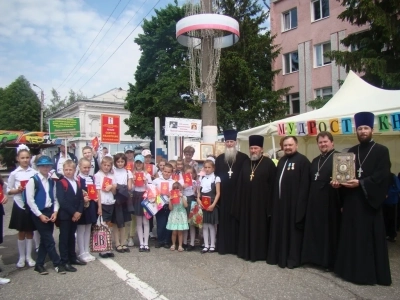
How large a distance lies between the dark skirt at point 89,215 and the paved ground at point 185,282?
64 cm

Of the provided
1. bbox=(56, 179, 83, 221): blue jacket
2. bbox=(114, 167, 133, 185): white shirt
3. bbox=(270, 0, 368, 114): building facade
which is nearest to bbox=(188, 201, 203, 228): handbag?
bbox=(114, 167, 133, 185): white shirt

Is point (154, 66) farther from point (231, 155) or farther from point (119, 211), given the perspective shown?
point (119, 211)

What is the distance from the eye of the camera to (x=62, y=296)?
418 cm

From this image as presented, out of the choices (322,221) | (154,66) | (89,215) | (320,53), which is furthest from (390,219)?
(154,66)

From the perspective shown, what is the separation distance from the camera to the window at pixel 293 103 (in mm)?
23703

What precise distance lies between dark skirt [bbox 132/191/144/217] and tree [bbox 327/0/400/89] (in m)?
8.10

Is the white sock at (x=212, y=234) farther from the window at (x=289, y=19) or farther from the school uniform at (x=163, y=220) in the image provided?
the window at (x=289, y=19)

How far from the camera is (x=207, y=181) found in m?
6.17

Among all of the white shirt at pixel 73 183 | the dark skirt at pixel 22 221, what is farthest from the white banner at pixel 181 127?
the dark skirt at pixel 22 221

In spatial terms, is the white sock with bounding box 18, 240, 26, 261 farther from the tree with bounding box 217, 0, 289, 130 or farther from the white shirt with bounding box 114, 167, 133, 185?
the tree with bounding box 217, 0, 289, 130

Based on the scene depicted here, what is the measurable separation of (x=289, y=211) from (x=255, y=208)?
57 centimetres

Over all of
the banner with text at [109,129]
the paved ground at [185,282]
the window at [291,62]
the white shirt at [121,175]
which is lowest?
the paved ground at [185,282]

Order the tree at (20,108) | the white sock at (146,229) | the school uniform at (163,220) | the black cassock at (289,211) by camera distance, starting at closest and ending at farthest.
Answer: the black cassock at (289,211)
the white sock at (146,229)
the school uniform at (163,220)
the tree at (20,108)

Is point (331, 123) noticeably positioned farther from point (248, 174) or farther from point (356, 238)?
point (356, 238)
